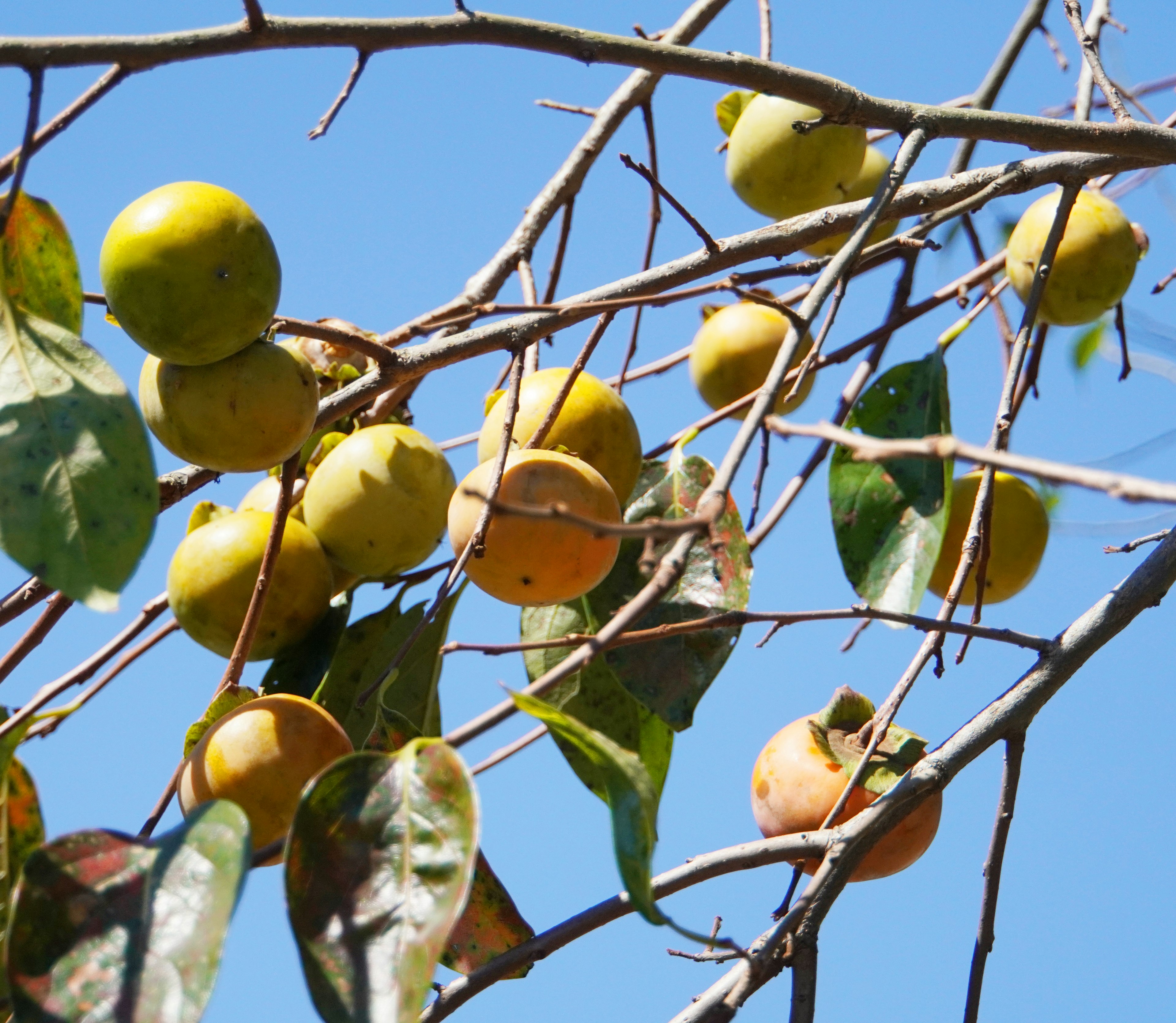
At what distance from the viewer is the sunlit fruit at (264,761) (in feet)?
2.74

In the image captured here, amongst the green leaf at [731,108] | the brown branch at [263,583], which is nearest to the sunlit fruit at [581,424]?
the brown branch at [263,583]

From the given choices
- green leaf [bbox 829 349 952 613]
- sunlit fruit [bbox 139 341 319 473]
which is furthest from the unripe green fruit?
green leaf [bbox 829 349 952 613]

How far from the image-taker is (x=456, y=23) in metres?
0.77

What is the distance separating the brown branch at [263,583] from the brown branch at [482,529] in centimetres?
12

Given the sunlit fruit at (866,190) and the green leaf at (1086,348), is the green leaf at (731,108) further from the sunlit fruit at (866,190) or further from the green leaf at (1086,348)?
the green leaf at (1086,348)

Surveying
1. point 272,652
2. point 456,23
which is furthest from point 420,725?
point 456,23

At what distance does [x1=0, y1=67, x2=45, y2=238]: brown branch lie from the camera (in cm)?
67

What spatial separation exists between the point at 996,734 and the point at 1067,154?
52cm

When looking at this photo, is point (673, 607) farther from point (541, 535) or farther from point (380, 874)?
point (380, 874)

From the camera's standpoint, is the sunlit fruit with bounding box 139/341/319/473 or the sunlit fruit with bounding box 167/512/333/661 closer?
the sunlit fruit with bounding box 139/341/319/473

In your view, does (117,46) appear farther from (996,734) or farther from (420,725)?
(996,734)

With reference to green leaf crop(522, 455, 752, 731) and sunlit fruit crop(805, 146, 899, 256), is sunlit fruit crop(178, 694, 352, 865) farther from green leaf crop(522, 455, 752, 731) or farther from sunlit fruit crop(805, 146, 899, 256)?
sunlit fruit crop(805, 146, 899, 256)

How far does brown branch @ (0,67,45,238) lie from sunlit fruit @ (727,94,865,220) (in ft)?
3.11

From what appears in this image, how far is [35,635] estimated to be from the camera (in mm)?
961
